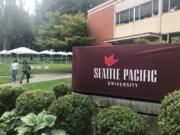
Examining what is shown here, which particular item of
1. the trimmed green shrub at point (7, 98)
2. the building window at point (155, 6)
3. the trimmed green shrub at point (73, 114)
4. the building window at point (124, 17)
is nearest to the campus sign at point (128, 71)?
the trimmed green shrub at point (73, 114)

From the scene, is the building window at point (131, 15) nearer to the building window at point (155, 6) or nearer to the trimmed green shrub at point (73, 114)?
the building window at point (155, 6)

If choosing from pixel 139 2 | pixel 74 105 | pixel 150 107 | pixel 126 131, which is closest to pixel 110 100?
pixel 150 107

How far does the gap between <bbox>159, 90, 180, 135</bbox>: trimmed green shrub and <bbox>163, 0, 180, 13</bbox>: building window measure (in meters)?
15.2

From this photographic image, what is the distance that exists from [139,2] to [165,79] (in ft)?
57.0

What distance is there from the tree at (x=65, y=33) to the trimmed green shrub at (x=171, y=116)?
2120cm

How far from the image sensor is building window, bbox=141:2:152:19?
65.3 ft

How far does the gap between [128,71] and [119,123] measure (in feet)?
6.42

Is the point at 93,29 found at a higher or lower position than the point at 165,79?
higher

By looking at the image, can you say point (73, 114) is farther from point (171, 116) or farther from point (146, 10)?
point (146, 10)

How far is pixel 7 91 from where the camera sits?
6.32 m

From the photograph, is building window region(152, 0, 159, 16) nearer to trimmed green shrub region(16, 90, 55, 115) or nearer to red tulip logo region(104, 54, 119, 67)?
red tulip logo region(104, 54, 119, 67)

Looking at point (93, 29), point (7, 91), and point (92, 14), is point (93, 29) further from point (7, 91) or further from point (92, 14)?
point (7, 91)

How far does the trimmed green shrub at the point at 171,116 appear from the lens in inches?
131

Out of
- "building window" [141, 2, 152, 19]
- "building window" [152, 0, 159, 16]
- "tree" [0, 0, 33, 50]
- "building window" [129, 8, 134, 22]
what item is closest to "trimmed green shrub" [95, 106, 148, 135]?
"building window" [152, 0, 159, 16]
